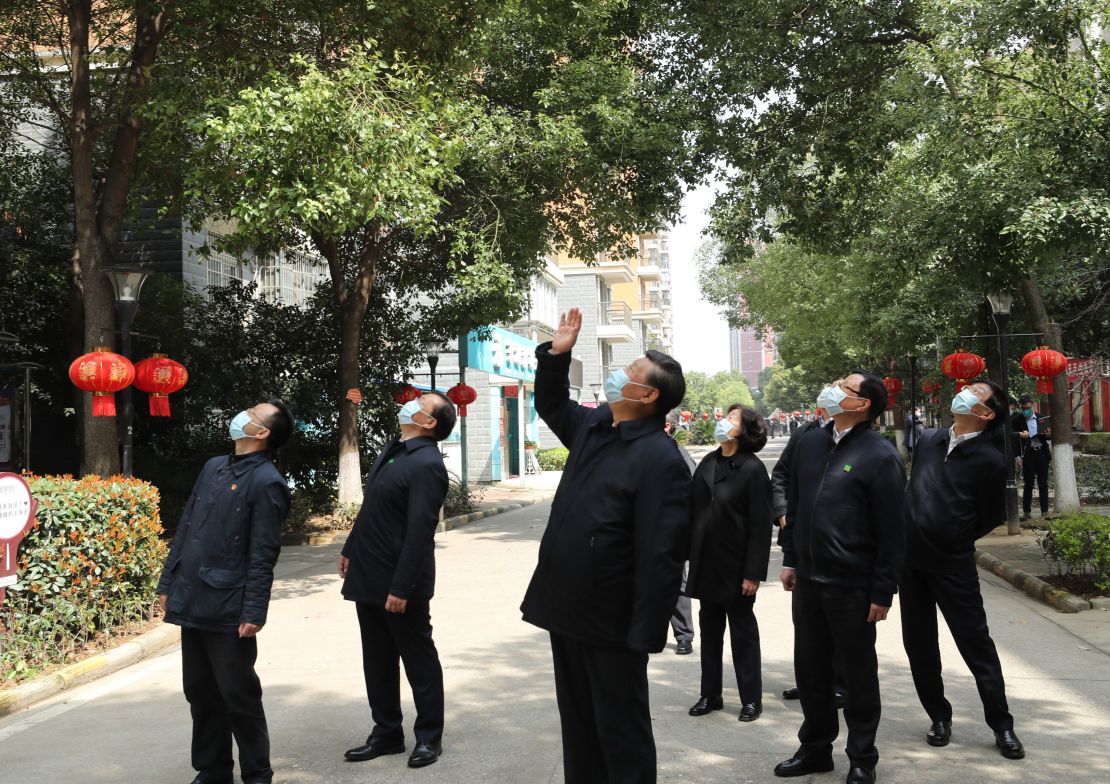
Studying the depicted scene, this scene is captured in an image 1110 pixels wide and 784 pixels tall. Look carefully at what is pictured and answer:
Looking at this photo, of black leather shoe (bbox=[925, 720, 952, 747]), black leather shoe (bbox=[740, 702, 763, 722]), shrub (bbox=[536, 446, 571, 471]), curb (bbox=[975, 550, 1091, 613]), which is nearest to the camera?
black leather shoe (bbox=[925, 720, 952, 747])

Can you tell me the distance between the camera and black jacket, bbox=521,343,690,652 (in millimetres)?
3525

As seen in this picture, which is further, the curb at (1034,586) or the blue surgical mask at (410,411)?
the curb at (1034,586)

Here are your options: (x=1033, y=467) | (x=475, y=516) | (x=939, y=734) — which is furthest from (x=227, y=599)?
(x=475, y=516)

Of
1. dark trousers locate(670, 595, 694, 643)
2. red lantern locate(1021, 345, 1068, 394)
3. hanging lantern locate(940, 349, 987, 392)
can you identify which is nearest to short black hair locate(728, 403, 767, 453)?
dark trousers locate(670, 595, 694, 643)

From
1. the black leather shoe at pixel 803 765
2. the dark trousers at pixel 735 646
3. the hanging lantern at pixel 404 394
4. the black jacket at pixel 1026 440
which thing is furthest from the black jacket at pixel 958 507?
the hanging lantern at pixel 404 394

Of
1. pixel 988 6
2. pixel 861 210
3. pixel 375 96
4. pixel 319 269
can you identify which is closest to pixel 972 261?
pixel 988 6

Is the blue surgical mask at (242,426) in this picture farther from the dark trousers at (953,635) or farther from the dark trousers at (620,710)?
the dark trousers at (953,635)

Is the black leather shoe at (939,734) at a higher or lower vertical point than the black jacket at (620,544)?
lower

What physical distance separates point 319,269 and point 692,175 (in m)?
12.3

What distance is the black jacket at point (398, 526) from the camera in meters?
5.29

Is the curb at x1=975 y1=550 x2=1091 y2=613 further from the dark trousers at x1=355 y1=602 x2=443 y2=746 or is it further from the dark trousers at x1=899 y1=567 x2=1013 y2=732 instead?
the dark trousers at x1=355 y1=602 x2=443 y2=746

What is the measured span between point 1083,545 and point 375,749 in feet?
24.7

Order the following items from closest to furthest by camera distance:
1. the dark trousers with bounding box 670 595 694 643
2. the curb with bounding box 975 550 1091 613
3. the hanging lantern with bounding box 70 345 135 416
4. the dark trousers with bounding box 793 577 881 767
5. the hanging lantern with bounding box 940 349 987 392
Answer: the dark trousers with bounding box 793 577 881 767, the dark trousers with bounding box 670 595 694 643, the curb with bounding box 975 550 1091 613, the hanging lantern with bounding box 70 345 135 416, the hanging lantern with bounding box 940 349 987 392

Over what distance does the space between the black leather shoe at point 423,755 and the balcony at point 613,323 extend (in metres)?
43.7
